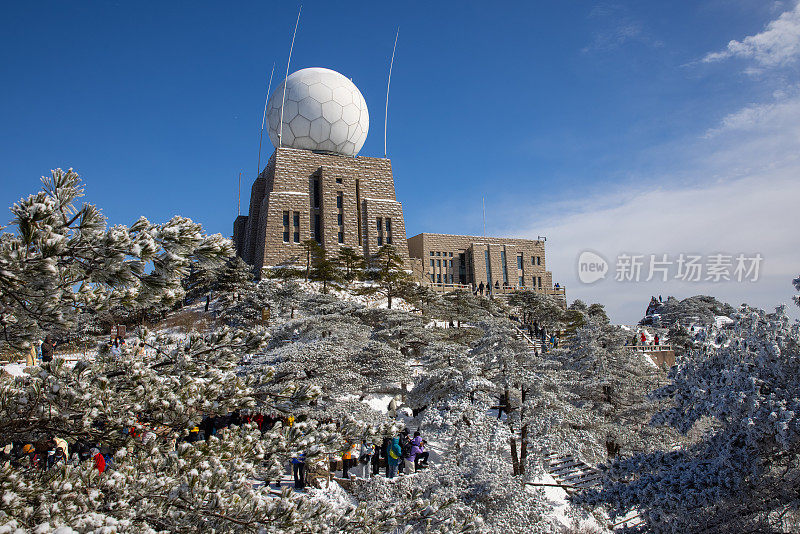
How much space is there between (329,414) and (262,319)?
1744cm

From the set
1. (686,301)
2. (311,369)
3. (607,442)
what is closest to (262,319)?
(311,369)

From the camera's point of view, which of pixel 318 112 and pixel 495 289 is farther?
pixel 495 289

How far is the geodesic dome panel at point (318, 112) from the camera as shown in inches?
1738

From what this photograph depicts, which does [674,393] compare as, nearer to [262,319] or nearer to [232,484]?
[232,484]

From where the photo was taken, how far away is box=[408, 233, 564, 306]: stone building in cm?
5262

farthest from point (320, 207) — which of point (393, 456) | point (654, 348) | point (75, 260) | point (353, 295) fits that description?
point (75, 260)

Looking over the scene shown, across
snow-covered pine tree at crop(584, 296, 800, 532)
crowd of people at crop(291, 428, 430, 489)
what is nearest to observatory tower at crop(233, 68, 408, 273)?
crowd of people at crop(291, 428, 430, 489)

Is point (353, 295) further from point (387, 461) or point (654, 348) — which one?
point (387, 461)

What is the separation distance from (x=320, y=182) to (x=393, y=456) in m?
34.6

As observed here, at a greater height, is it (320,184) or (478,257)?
(320,184)

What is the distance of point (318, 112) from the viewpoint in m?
44.3

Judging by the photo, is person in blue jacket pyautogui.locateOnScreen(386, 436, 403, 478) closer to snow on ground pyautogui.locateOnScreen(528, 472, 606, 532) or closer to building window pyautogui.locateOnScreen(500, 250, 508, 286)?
snow on ground pyautogui.locateOnScreen(528, 472, 606, 532)

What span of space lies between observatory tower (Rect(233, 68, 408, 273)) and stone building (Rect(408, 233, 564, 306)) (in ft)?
26.0

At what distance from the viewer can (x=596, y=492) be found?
857 cm
